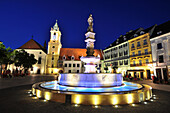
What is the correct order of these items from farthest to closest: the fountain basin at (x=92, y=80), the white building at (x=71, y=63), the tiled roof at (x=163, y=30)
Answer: the white building at (x=71, y=63), the tiled roof at (x=163, y=30), the fountain basin at (x=92, y=80)

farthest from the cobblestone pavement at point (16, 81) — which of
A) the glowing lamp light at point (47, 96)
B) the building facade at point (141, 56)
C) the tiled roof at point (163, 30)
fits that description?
the tiled roof at point (163, 30)

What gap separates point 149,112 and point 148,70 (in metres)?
28.2

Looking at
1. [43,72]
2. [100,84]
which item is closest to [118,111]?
[100,84]

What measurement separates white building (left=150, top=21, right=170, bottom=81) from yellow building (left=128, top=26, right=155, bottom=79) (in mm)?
1470

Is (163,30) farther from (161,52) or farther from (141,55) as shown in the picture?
(141,55)

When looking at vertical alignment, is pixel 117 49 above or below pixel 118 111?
above

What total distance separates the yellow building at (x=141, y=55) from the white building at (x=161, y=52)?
1.47 metres

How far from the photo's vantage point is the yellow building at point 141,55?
92.5ft

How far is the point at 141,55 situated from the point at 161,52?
572cm

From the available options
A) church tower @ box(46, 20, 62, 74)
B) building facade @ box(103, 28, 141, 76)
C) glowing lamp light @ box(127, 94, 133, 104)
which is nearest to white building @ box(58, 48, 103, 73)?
church tower @ box(46, 20, 62, 74)

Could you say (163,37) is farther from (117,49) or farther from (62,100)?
(62,100)

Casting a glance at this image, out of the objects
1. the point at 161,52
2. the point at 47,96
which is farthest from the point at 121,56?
the point at 47,96

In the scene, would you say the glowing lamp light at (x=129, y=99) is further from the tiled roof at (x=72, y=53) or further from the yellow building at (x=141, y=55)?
the tiled roof at (x=72, y=53)

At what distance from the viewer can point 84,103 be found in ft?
18.0
